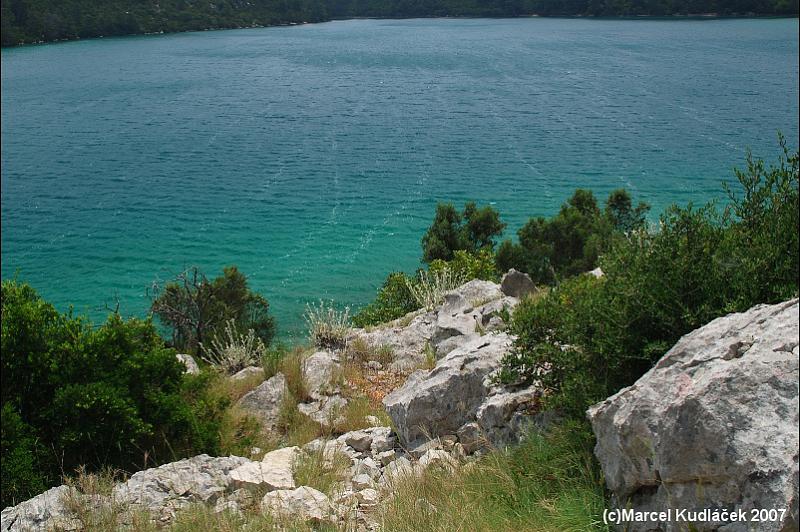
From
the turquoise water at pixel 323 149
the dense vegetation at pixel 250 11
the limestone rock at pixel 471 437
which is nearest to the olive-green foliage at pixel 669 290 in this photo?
the limestone rock at pixel 471 437

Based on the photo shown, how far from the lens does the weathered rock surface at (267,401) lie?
891 cm

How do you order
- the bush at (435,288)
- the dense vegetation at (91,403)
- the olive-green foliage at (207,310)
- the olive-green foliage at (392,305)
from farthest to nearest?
the olive-green foliage at (392,305) < the olive-green foliage at (207,310) < the bush at (435,288) < the dense vegetation at (91,403)

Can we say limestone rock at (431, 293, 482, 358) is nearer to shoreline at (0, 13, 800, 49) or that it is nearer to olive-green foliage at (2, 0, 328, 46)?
olive-green foliage at (2, 0, 328, 46)

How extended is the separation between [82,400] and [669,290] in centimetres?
588

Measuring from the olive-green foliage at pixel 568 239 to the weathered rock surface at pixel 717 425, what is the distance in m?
13.5

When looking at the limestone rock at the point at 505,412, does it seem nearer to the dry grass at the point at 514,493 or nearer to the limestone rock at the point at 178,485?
the dry grass at the point at 514,493

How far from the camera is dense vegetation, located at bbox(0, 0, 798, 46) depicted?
83500mm

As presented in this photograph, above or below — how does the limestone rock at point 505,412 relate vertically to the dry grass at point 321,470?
above

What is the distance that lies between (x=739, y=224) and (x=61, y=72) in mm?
77583

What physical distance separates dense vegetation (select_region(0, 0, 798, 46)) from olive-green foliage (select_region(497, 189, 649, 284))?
5156 cm

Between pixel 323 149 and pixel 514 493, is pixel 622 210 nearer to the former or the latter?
pixel 514 493

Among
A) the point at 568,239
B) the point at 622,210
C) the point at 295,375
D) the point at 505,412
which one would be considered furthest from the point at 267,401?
the point at 622,210

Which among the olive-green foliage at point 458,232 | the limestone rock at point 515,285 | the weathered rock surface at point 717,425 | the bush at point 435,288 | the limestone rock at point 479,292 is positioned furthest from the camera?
the olive-green foliage at point 458,232

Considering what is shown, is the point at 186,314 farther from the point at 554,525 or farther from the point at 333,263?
the point at 554,525
